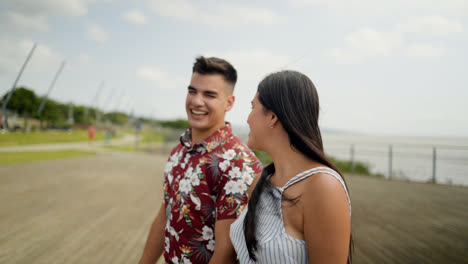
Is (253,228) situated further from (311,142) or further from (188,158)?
(188,158)

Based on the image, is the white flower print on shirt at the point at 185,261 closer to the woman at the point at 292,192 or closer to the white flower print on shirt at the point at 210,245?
the white flower print on shirt at the point at 210,245

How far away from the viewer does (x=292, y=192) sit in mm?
1016

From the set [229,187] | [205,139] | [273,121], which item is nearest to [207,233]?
[229,187]

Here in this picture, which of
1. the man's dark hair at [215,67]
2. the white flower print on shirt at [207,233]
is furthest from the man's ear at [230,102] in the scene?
the white flower print on shirt at [207,233]

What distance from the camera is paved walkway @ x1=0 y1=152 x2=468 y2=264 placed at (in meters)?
3.87

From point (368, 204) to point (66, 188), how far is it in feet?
27.9

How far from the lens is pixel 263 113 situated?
1113 millimetres

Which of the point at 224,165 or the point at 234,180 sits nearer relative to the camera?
the point at 234,180

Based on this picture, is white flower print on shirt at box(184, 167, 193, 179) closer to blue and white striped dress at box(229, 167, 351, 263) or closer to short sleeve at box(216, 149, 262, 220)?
short sleeve at box(216, 149, 262, 220)

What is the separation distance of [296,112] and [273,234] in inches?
18.7

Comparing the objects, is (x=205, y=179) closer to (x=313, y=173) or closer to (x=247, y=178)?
(x=247, y=178)

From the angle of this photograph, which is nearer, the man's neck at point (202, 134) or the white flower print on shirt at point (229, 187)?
the white flower print on shirt at point (229, 187)

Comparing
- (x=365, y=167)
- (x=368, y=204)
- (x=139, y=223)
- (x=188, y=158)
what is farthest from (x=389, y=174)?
(x=188, y=158)

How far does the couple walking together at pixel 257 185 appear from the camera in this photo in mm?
898
